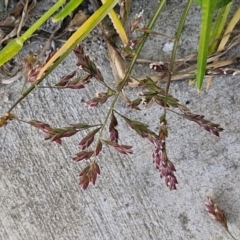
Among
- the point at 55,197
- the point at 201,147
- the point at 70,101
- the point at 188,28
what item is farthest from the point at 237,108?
the point at 55,197

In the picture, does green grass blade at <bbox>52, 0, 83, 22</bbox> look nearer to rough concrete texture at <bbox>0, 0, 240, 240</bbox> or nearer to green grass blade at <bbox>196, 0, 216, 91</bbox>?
green grass blade at <bbox>196, 0, 216, 91</bbox>

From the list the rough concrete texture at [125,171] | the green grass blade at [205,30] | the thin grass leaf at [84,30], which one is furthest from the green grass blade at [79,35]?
the rough concrete texture at [125,171]

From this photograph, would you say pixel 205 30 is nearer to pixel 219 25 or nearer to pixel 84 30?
pixel 84 30

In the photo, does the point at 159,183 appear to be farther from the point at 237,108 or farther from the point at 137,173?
the point at 237,108

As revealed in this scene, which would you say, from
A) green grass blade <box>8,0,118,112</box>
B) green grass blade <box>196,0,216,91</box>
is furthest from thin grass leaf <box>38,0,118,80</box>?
green grass blade <box>196,0,216,91</box>

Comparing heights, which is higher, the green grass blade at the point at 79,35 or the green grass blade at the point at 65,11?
the green grass blade at the point at 65,11

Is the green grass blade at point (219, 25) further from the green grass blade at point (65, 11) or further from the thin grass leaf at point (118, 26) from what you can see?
the green grass blade at point (65, 11)

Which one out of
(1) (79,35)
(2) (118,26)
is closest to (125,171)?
(2) (118,26)

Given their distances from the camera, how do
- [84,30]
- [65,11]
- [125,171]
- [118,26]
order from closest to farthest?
[65,11] → [84,30] → [118,26] → [125,171]
